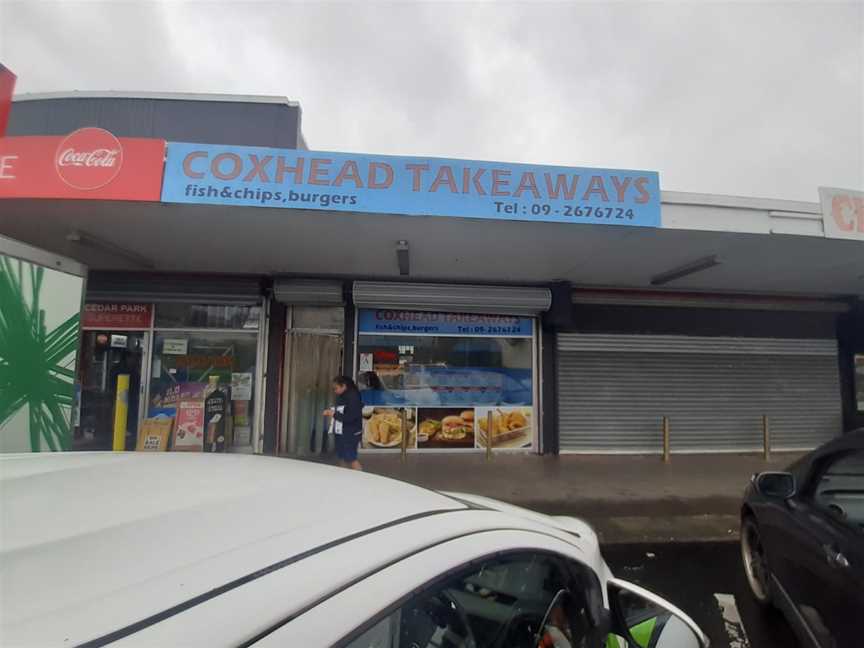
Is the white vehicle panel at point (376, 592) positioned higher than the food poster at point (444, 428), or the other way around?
the white vehicle panel at point (376, 592)

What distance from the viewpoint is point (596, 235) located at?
5898mm

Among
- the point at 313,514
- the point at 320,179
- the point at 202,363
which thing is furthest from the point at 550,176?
the point at 202,363

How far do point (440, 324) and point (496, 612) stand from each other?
774cm

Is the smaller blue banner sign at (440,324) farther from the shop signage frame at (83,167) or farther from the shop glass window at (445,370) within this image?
the shop signage frame at (83,167)

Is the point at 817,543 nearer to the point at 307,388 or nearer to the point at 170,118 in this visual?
the point at 307,388

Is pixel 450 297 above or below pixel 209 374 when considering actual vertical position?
above

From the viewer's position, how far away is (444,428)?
897cm

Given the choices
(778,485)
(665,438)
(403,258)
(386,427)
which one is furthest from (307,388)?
(778,485)

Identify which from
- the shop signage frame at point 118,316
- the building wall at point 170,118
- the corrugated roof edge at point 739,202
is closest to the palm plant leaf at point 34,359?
the shop signage frame at point 118,316

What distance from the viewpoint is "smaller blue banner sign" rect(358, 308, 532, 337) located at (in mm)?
8969

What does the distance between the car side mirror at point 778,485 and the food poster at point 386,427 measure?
20.6 feet

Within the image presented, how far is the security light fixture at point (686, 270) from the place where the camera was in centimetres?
705

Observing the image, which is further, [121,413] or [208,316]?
[208,316]

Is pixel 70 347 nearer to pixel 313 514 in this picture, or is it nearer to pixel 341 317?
pixel 313 514
